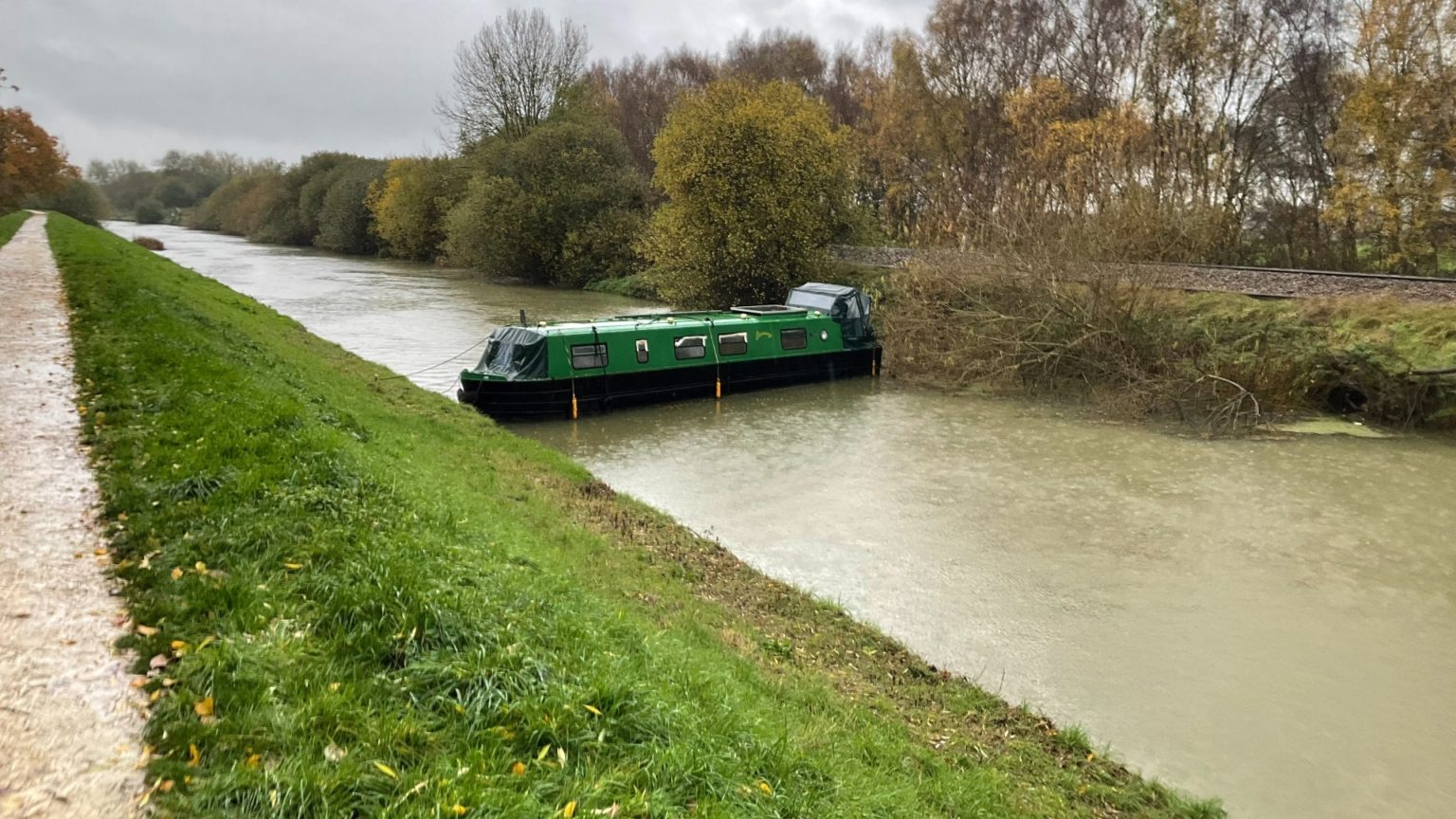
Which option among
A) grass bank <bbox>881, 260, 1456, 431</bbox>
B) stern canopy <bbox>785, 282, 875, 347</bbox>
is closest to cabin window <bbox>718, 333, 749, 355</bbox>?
stern canopy <bbox>785, 282, 875, 347</bbox>

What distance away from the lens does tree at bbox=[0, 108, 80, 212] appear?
42.7m

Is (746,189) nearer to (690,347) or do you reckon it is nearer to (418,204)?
(690,347)

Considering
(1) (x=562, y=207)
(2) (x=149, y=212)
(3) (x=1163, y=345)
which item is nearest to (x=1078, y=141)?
(3) (x=1163, y=345)

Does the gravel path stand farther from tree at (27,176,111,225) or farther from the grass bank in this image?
tree at (27,176,111,225)

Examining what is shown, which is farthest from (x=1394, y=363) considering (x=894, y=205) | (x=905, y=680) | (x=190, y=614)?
(x=894, y=205)

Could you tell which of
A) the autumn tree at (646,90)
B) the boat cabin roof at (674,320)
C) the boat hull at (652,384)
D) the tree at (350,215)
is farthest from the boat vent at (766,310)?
the tree at (350,215)

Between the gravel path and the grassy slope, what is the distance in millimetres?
136

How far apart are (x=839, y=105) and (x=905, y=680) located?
4335 cm

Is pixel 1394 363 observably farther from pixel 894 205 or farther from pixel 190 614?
pixel 894 205

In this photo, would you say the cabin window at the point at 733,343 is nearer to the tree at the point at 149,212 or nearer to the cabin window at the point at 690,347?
the cabin window at the point at 690,347

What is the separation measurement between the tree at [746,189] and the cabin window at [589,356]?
34.8ft

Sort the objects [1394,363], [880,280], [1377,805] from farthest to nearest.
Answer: [880,280] < [1394,363] < [1377,805]

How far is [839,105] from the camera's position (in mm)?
45719

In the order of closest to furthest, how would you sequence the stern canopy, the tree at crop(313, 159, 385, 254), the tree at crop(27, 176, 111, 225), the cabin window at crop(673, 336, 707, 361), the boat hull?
1. the boat hull
2. the cabin window at crop(673, 336, 707, 361)
3. the stern canopy
4. the tree at crop(313, 159, 385, 254)
5. the tree at crop(27, 176, 111, 225)
